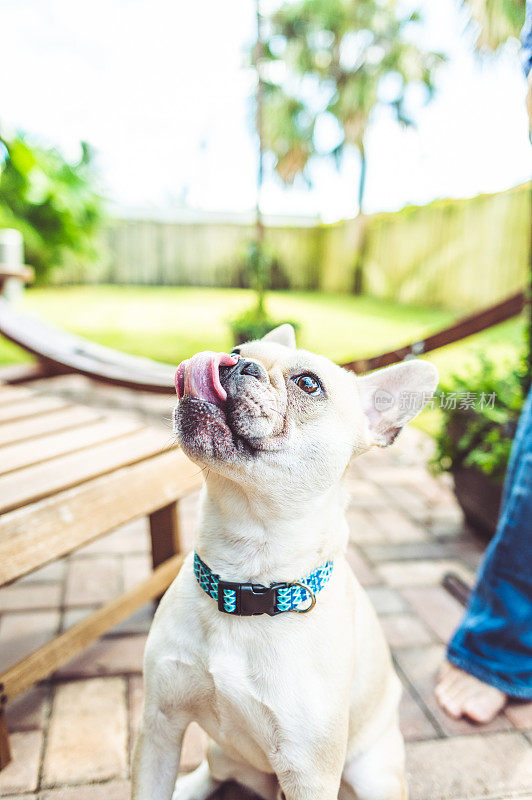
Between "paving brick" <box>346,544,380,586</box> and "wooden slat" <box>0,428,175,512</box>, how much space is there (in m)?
1.16

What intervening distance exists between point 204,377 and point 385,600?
Result: 70.7 inches

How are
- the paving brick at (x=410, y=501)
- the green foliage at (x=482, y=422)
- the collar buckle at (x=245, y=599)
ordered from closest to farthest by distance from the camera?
the collar buckle at (x=245, y=599) < the green foliage at (x=482, y=422) < the paving brick at (x=410, y=501)

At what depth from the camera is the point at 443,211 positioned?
10141mm

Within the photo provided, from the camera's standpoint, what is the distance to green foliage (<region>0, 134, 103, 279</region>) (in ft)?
24.7

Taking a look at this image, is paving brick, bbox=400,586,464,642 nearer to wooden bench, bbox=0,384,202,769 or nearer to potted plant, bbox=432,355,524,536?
potted plant, bbox=432,355,524,536

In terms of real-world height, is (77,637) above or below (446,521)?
above

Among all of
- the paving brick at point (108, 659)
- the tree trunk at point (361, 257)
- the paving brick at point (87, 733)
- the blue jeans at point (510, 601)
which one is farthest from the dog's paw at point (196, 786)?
the tree trunk at point (361, 257)

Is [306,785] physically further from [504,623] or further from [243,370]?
A: [504,623]

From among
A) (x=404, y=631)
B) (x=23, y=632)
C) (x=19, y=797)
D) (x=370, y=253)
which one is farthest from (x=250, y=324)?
(x=370, y=253)

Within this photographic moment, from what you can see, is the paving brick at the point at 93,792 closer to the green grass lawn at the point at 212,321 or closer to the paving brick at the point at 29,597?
the paving brick at the point at 29,597

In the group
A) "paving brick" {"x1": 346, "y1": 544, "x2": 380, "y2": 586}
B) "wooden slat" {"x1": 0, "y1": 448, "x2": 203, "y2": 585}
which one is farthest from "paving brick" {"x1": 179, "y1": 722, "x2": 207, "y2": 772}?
"paving brick" {"x1": 346, "y1": 544, "x2": 380, "y2": 586}

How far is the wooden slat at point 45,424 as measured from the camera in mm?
1972

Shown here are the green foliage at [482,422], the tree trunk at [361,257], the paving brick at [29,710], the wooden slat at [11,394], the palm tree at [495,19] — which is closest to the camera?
the paving brick at [29,710]

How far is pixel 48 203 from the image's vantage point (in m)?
7.89
